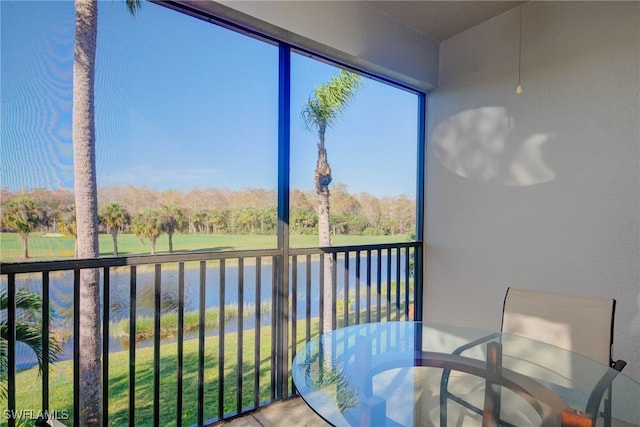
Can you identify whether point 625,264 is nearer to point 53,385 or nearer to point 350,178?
point 350,178

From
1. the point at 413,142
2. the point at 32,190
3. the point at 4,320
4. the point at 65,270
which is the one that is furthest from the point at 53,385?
the point at 413,142

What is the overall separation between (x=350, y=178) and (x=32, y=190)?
6.41ft

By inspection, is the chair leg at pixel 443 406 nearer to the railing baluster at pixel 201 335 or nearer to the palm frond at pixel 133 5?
the railing baluster at pixel 201 335

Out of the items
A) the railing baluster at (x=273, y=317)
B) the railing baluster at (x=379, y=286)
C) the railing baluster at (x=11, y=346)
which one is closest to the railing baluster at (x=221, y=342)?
the railing baluster at (x=273, y=317)

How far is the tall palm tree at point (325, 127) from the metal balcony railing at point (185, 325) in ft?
0.17

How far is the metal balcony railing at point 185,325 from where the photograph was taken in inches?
62.2

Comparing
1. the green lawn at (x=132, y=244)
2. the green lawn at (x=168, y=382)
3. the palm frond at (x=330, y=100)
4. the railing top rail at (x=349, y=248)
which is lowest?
the green lawn at (x=168, y=382)

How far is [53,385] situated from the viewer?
1617 millimetres

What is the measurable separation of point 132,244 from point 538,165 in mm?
2723

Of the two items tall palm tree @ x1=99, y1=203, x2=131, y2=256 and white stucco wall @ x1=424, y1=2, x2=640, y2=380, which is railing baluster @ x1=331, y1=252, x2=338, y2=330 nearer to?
white stucco wall @ x1=424, y1=2, x2=640, y2=380

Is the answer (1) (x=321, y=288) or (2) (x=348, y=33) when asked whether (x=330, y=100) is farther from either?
(1) (x=321, y=288)

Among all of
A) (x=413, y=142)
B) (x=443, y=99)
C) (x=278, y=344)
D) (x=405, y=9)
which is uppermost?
(x=405, y=9)

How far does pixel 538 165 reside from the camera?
8.06 ft

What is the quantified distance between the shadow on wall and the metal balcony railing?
1212 millimetres
